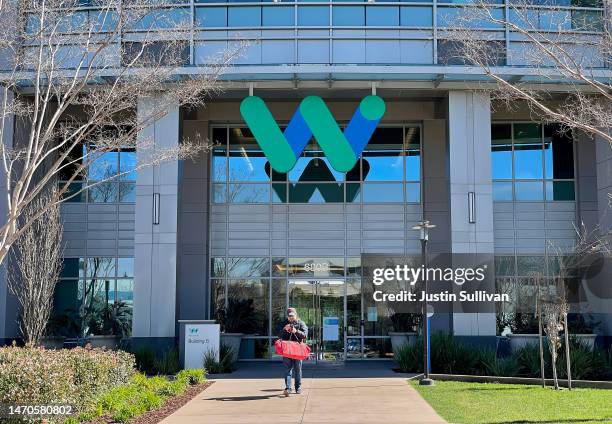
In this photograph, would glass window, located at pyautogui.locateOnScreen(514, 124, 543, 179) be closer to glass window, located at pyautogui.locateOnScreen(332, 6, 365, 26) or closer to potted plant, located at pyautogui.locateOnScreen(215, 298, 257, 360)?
glass window, located at pyautogui.locateOnScreen(332, 6, 365, 26)

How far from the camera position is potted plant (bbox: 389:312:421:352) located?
2544 centimetres

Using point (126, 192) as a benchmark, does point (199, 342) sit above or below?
below

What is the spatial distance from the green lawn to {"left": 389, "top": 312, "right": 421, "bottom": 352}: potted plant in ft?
24.8

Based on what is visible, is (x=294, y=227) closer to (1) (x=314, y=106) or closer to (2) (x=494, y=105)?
(1) (x=314, y=106)

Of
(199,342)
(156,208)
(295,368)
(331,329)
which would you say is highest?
(156,208)

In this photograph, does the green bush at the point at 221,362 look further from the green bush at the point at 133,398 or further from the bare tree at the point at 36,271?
the bare tree at the point at 36,271

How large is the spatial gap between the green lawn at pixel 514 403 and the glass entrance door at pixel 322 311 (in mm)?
8635

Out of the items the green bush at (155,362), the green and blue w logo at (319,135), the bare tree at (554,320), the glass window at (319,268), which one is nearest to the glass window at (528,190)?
the green and blue w logo at (319,135)

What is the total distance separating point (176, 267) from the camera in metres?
23.6

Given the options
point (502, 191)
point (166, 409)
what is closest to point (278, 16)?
point (502, 191)

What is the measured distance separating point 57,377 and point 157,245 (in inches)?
478

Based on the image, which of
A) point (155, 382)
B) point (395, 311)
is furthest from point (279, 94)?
point (155, 382)

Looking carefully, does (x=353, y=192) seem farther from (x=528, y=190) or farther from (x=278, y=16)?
(x=278, y=16)

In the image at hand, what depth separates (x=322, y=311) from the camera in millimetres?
26703
